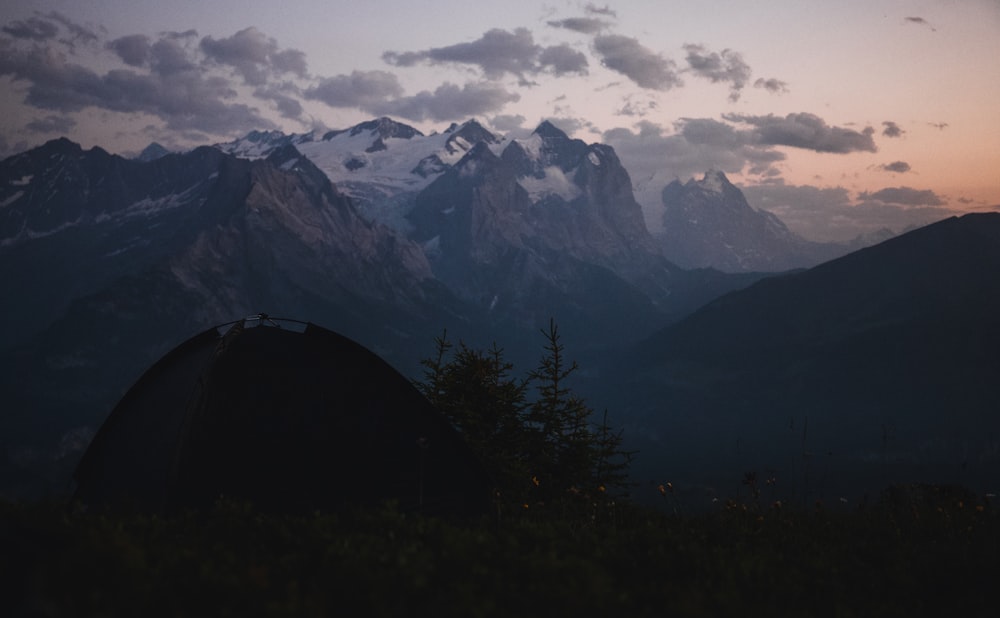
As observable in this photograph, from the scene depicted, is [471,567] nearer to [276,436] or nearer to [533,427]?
[276,436]

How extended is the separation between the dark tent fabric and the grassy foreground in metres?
2.69

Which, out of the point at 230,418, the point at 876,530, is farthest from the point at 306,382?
the point at 876,530

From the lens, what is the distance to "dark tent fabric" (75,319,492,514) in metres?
12.5

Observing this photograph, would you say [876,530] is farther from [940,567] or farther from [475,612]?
[475,612]

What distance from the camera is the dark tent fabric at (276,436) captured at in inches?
493

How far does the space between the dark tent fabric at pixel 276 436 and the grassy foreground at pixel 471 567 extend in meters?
2.69

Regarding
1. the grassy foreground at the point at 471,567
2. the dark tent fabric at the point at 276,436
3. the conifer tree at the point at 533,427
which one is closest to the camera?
the grassy foreground at the point at 471,567

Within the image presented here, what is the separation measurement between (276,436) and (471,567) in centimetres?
644

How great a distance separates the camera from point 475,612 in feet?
21.2

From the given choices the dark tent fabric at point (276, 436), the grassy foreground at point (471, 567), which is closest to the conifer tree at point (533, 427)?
the dark tent fabric at point (276, 436)

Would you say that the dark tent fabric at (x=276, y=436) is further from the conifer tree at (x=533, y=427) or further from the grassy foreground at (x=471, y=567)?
the conifer tree at (x=533, y=427)

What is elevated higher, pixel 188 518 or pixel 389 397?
pixel 389 397

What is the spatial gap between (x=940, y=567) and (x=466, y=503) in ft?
26.7

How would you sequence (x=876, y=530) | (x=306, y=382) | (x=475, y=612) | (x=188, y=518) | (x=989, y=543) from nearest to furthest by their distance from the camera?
(x=475, y=612), (x=188, y=518), (x=989, y=543), (x=876, y=530), (x=306, y=382)
